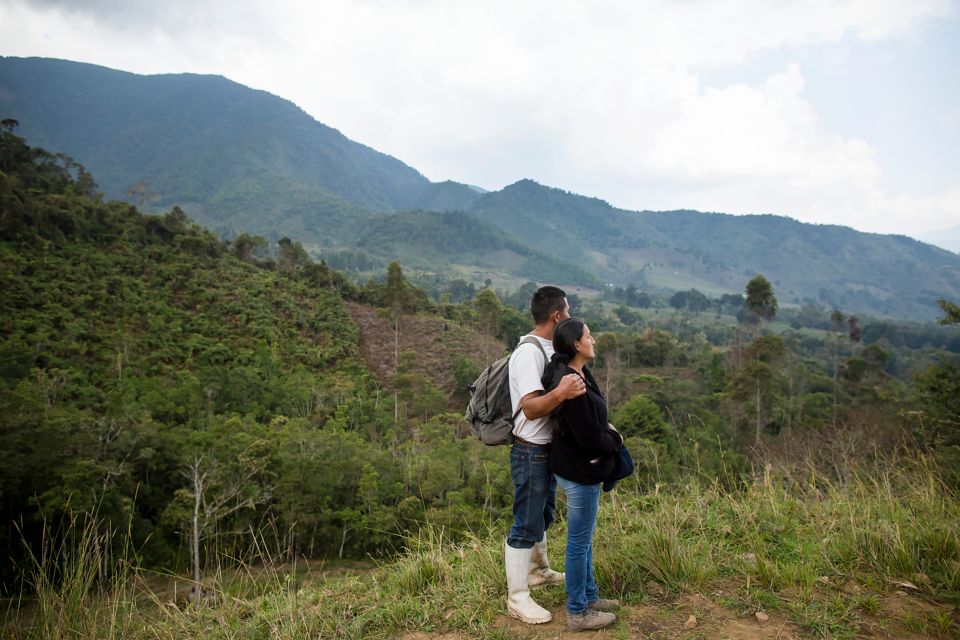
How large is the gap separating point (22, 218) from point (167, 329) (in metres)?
12.6

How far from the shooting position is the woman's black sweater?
92.0 inches

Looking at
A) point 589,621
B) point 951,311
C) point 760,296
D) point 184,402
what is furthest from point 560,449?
point 760,296

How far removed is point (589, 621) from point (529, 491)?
0.69 metres

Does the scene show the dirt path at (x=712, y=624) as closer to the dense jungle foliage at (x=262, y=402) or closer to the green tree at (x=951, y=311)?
the dense jungle foliage at (x=262, y=402)

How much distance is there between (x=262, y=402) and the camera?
85.1 feet

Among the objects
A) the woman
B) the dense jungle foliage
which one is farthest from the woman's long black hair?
the dense jungle foliage

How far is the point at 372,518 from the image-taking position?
55.8 ft

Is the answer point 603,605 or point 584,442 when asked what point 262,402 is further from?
point 584,442

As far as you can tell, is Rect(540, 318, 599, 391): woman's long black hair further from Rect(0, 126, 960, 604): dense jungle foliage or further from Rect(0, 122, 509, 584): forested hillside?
Rect(0, 122, 509, 584): forested hillside

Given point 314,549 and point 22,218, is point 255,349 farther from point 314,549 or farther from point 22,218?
point 22,218

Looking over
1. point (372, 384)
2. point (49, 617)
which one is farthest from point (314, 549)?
point (49, 617)

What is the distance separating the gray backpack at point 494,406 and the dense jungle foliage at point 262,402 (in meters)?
1.81

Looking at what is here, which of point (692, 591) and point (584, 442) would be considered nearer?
point (584, 442)

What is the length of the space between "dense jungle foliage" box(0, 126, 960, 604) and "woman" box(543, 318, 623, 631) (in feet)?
5.14
